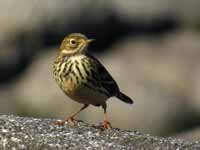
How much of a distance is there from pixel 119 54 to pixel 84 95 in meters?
13.5

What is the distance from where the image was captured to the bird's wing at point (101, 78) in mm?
16172

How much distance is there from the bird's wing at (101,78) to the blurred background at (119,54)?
10120mm

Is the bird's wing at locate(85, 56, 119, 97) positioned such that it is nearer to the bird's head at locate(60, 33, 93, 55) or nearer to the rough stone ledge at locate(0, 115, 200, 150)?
the bird's head at locate(60, 33, 93, 55)

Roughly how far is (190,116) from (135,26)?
4.03m

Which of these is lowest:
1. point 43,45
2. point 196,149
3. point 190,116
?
point 196,149

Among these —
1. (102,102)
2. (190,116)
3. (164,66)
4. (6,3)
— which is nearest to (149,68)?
(164,66)

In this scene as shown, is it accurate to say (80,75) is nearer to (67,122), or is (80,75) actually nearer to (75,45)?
(75,45)

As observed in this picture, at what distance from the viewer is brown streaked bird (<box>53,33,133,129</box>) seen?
1581cm

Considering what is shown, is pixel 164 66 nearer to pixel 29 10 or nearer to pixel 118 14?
pixel 118 14

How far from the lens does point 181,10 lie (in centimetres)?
3053

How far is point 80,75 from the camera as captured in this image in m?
16.0

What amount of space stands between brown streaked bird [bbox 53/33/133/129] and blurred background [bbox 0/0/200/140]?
34.0ft

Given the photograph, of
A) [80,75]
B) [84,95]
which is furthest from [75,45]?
[84,95]

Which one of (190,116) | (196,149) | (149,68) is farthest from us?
(149,68)
